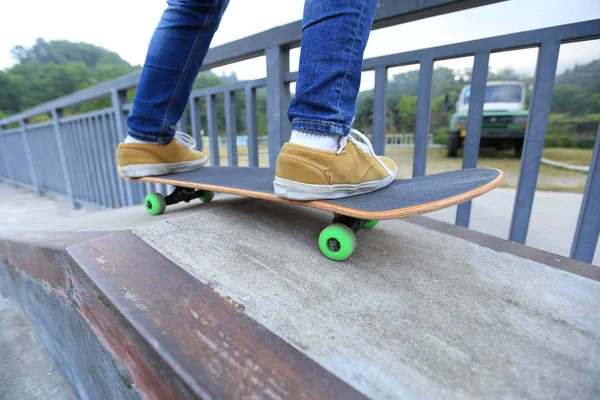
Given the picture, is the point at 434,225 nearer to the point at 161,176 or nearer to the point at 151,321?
the point at 151,321

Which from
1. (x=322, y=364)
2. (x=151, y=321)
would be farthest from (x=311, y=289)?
(x=151, y=321)

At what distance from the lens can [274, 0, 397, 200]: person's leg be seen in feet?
2.23

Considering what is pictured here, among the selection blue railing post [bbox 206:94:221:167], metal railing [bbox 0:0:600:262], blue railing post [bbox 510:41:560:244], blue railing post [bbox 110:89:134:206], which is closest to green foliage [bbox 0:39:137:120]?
metal railing [bbox 0:0:600:262]

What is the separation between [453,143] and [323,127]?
8635mm

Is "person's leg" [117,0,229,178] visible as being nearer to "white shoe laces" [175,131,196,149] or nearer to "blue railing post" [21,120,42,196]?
"white shoe laces" [175,131,196,149]

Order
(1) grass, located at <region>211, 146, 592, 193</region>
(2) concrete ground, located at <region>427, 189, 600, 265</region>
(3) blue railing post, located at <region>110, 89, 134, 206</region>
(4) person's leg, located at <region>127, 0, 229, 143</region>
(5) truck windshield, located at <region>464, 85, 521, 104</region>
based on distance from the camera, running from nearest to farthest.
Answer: (4) person's leg, located at <region>127, 0, 229, 143</region> → (2) concrete ground, located at <region>427, 189, 600, 265</region> → (3) blue railing post, located at <region>110, 89, 134, 206</region> → (1) grass, located at <region>211, 146, 592, 193</region> → (5) truck windshield, located at <region>464, 85, 521, 104</region>

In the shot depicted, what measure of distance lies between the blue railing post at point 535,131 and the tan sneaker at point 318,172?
75 centimetres

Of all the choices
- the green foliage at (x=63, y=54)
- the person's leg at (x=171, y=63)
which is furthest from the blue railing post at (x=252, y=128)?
the green foliage at (x=63, y=54)

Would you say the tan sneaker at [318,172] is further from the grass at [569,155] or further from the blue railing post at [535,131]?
the grass at [569,155]

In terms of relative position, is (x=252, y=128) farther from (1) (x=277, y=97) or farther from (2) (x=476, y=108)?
(2) (x=476, y=108)

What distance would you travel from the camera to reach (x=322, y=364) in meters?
0.42

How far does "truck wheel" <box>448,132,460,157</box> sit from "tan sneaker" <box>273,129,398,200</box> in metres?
8.40

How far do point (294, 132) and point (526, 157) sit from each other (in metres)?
0.93

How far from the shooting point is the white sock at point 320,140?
2.39 ft
